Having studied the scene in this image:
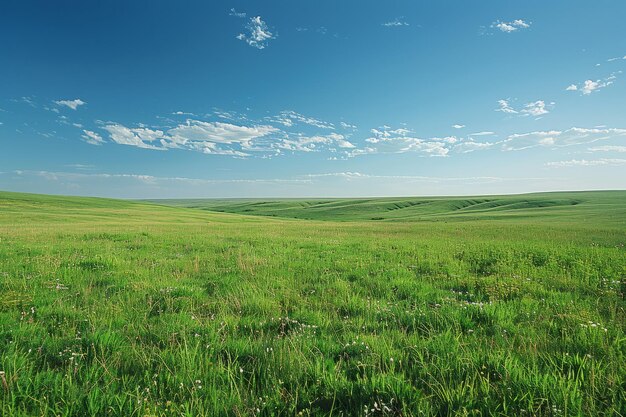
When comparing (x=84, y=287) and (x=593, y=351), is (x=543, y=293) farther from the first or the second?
(x=84, y=287)

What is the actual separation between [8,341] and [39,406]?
1890 mm

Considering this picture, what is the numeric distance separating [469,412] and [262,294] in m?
4.66

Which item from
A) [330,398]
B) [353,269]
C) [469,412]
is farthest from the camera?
[353,269]

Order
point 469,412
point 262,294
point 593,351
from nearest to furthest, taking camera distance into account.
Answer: point 469,412 → point 593,351 → point 262,294

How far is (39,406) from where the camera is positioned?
9.41 ft

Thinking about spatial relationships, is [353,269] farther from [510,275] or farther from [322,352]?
Answer: [322,352]

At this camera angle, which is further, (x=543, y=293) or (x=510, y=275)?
(x=510, y=275)

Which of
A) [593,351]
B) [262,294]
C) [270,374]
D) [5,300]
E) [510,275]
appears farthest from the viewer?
[510,275]

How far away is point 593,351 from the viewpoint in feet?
12.9

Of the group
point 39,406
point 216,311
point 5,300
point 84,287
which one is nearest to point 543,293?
point 216,311

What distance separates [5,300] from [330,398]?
681 centimetres

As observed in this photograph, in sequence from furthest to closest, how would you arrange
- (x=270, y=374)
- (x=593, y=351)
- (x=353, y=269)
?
(x=353, y=269), (x=593, y=351), (x=270, y=374)

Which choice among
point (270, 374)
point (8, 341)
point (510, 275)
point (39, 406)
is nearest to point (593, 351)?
point (270, 374)

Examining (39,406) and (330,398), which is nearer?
(39,406)
